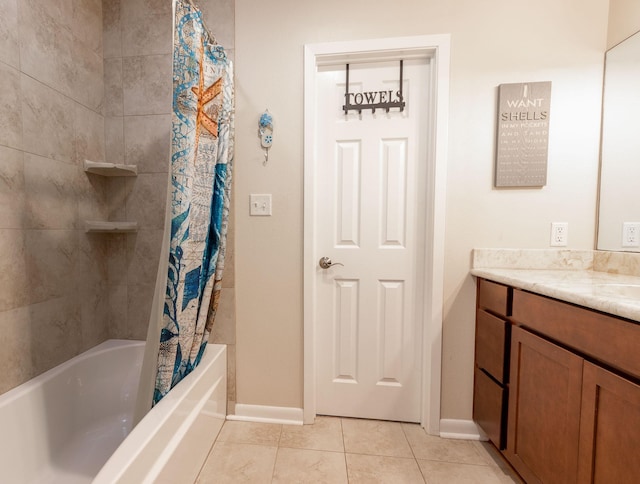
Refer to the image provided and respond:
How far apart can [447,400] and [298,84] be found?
1.97 meters

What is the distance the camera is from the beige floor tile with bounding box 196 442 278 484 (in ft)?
3.93

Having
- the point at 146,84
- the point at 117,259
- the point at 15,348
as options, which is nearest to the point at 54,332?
the point at 15,348

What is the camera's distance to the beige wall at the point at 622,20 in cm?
123

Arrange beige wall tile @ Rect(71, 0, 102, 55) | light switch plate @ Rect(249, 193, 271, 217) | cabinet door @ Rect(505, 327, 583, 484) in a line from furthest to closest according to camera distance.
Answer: light switch plate @ Rect(249, 193, 271, 217) → beige wall tile @ Rect(71, 0, 102, 55) → cabinet door @ Rect(505, 327, 583, 484)

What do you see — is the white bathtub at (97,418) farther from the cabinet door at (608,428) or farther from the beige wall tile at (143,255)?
the cabinet door at (608,428)

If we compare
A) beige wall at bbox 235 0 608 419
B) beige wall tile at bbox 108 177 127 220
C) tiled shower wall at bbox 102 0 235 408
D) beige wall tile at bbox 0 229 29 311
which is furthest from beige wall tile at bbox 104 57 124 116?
beige wall tile at bbox 0 229 29 311

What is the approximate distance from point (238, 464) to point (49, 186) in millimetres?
1626

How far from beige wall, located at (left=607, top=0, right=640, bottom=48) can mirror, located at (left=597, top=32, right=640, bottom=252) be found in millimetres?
40

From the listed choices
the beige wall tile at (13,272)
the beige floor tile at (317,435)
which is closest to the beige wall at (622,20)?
the beige floor tile at (317,435)

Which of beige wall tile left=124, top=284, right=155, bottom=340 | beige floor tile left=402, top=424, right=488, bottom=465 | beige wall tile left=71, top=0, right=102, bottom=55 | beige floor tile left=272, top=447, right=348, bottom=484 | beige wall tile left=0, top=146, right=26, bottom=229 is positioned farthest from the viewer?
beige wall tile left=124, top=284, right=155, bottom=340

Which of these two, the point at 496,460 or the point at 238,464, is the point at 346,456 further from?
the point at 496,460

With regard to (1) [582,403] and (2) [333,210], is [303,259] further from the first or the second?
(1) [582,403]

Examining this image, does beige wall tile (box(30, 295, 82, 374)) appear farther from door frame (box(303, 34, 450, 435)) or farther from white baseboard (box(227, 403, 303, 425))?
door frame (box(303, 34, 450, 435))

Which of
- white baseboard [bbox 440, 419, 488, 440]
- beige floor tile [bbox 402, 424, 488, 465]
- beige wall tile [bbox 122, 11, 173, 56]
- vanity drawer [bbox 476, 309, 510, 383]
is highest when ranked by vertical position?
beige wall tile [bbox 122, 11, 173, 56]
